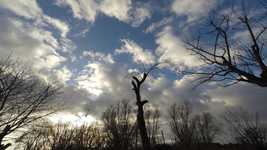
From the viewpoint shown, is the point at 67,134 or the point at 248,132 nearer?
the point at 248,132

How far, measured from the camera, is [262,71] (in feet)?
17.7

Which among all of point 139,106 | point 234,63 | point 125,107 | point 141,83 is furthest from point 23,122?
point 125,107

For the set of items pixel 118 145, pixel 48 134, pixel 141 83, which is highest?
pixel 141 83

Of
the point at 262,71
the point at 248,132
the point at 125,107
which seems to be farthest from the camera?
the point at 125,107

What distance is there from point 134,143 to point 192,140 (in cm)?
1715

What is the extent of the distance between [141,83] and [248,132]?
464 inches

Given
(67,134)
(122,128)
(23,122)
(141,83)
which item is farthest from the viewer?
(122,128)

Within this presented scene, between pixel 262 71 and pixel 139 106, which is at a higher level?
pixel 139 106

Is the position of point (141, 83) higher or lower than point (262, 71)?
higher

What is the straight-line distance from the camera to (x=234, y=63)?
6332mm

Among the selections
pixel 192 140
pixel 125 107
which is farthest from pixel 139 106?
pixel 192 140

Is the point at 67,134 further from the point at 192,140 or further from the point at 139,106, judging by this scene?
the point at 192,140

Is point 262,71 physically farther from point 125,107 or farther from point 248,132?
Answer: point 125,107

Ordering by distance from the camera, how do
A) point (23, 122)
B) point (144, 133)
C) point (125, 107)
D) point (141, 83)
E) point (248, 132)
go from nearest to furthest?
1. point (23, 122)
2. point (144, 133)
3. point (141, 83)
4. point (248, 132)
5. point (125, 107)
